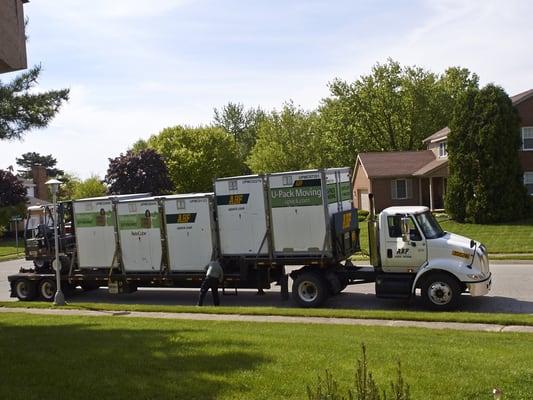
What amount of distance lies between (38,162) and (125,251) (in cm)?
9085

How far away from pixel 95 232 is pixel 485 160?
22.1 meters

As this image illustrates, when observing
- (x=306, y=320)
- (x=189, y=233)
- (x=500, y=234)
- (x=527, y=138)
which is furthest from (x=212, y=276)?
(x=527, y=138)

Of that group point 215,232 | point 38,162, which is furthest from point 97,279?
point 38,162

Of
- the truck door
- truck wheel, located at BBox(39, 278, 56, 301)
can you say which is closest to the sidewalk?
the truck door

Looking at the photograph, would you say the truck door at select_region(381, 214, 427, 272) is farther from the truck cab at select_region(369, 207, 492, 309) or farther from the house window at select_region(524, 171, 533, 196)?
the house window at select_region(524, 171, 533, 196)

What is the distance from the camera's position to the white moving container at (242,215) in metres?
15.8

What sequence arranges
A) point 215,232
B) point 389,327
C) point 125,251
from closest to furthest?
point 389,327, point 215,232, point 125,251

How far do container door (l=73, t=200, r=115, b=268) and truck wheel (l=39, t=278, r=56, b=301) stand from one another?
4.65 feet

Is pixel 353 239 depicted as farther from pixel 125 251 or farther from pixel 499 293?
pixel 125 251

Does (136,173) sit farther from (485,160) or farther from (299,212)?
(299,212)

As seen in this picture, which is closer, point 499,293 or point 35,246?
point 499,293

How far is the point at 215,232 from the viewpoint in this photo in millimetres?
16625

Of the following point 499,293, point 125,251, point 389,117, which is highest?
point 389,117

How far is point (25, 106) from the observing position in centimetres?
1358
